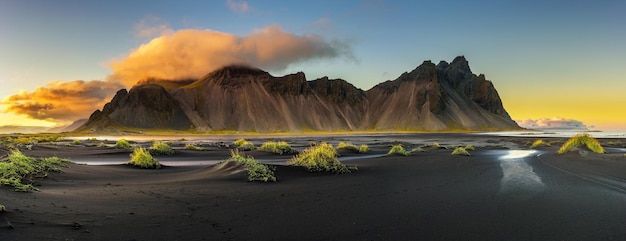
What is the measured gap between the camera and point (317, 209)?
8.52 m

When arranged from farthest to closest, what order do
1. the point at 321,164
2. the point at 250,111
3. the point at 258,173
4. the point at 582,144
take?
1. the point at 250,111
2. the point at 582,144
3. the point at 321,164
4. the point at 258,173

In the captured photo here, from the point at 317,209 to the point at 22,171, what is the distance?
8565mm

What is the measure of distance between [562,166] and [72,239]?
20036mm

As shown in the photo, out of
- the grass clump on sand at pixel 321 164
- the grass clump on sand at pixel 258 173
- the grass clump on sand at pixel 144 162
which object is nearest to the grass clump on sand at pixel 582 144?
the grass clump on sand at pixel 321 164

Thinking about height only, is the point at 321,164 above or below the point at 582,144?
below

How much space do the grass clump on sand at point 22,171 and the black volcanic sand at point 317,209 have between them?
0.37 metres

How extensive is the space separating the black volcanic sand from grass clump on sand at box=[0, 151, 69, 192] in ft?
1.22

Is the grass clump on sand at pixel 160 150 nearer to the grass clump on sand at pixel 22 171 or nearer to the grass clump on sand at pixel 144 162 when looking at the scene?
the grass clump on sand at pixel 144 162

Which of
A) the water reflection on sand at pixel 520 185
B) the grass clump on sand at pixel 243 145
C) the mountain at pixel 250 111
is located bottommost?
the water reflection on sand at pixel 520 185

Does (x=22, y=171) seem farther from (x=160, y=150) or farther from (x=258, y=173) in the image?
(x=160, y=150)

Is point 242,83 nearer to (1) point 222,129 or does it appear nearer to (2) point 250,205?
(1) point 222,129

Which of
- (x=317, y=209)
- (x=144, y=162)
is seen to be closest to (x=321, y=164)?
(x=317, y=209)

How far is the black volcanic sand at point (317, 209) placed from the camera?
6312mm

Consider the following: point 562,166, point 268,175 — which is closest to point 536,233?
point 268,175
